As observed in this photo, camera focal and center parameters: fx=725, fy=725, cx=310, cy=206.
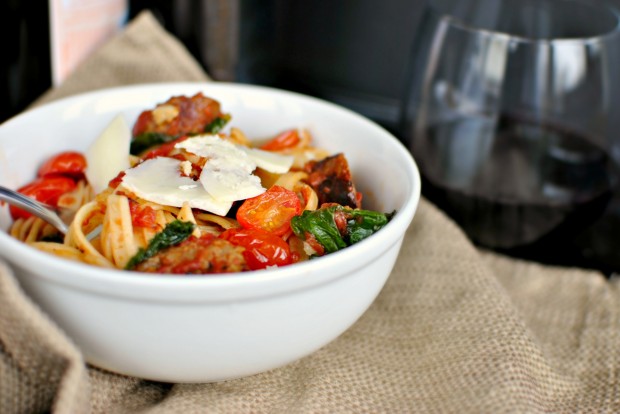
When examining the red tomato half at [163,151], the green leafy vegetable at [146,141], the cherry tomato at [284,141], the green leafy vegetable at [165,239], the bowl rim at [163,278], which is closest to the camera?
the bowl rim at [163,278]

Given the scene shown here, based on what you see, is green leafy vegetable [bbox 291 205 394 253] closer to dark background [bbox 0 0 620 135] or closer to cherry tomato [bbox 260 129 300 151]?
cherry tomato [bbox 260 129 300 151]

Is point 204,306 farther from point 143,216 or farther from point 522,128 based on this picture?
point 522,128

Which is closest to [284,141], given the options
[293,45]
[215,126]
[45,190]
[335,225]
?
[215,126]

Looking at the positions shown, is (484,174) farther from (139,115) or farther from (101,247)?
(101,247)

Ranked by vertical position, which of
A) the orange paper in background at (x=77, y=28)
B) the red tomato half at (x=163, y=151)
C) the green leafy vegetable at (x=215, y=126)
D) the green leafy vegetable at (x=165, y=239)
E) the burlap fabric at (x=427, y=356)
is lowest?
the burlap fabric at (x=427, y=356)

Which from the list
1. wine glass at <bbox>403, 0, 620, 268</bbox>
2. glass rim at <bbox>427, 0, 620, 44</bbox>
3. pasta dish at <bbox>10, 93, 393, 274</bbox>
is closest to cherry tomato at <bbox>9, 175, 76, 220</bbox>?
pasta dish at <bbox>10, 93, 393, 274</bbox>

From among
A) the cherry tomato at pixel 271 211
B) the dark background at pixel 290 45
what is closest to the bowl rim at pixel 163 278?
the cherry tomato at pixel 271 211

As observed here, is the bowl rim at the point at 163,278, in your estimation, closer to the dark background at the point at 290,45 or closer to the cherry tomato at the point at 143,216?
the cherry tomato at the point at 143,216
